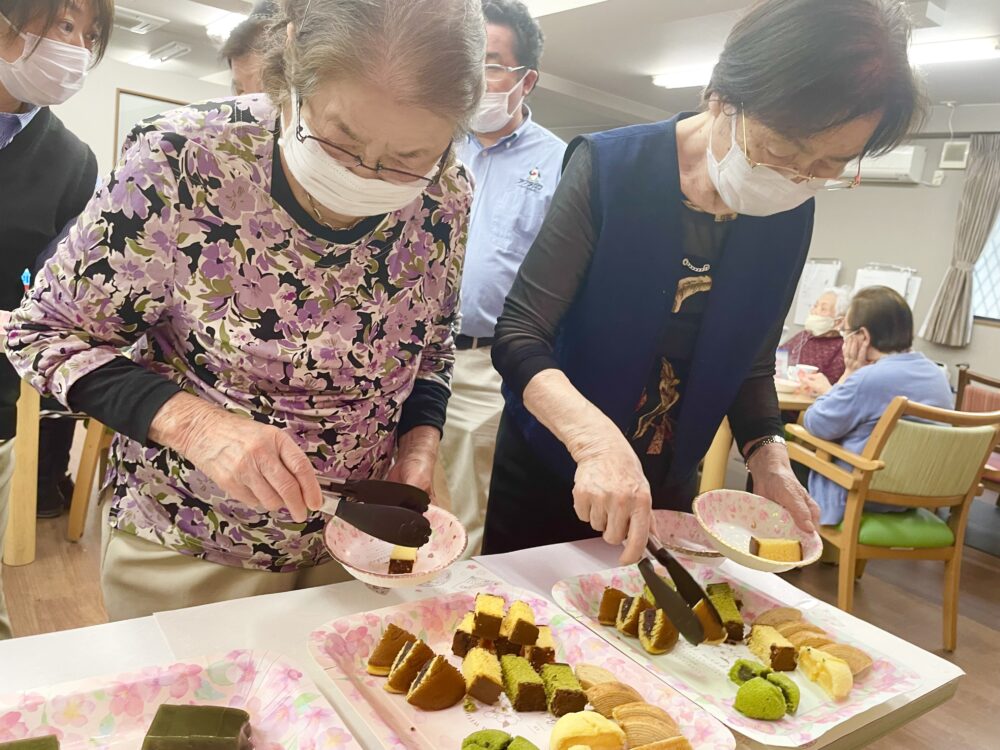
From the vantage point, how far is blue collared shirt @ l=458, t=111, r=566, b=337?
2334 mm

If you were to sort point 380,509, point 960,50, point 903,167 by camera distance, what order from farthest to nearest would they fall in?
point 903,167, point 960,50, point 380,509

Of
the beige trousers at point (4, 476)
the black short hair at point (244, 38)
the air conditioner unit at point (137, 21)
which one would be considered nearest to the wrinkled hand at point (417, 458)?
the beige trousers at point (4, 476)

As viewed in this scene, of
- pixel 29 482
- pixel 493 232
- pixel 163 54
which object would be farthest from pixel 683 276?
pixel 163 54

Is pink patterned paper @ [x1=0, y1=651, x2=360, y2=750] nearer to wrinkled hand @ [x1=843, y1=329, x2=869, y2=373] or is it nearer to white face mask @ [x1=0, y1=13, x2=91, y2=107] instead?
white face mask @ [x1=0, y1=13, x2=91, y2=107]

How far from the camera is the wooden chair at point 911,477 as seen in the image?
2.84 metres

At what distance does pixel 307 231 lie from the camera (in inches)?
39.3

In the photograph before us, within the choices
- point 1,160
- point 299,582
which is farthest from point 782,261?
point 1,160

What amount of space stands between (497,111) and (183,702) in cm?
193

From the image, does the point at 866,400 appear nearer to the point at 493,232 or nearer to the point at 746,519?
the point at 493,232

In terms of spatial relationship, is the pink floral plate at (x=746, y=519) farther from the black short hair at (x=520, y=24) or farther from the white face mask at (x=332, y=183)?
the black short hair at (x=520, y=24)

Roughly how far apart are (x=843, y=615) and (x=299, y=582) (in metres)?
0.88

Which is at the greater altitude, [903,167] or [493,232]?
[903,167]

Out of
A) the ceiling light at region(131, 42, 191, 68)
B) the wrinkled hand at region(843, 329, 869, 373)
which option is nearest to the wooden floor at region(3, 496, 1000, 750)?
the wrinkled hand at region(843, 329, 869, 373)

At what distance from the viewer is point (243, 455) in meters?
0.85
